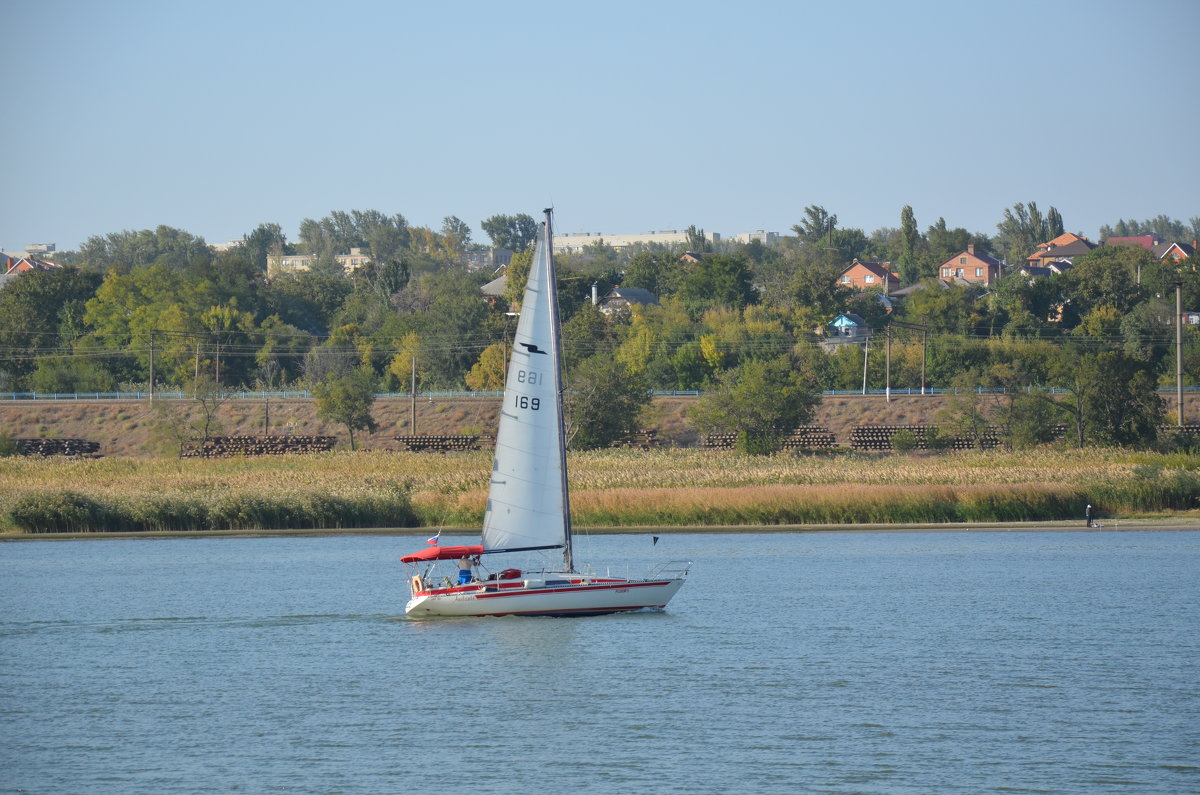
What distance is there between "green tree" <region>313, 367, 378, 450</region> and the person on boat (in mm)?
74192

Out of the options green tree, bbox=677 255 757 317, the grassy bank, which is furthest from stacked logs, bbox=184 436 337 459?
green tree, bbox=677 255 757 317

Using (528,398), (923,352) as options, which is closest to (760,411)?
(923,352)

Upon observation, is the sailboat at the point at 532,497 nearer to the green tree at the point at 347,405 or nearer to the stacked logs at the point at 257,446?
the stacked logs at the point at 257,446

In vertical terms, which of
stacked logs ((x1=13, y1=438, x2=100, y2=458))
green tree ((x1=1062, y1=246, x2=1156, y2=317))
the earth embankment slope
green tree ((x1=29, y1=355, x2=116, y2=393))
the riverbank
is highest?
green tree ((x1=1062, y1=246, x2=1156, y2=317))

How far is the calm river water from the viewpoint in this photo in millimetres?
24938

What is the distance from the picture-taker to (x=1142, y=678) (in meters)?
31.2

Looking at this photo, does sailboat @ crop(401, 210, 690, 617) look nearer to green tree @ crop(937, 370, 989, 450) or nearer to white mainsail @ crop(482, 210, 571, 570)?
white mainsail @ crop(482, 210, 571, 570)

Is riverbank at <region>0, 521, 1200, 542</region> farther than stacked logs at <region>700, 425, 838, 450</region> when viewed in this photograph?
No

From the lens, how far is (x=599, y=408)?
102438 millimetres

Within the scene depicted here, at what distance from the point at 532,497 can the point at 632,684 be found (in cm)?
752

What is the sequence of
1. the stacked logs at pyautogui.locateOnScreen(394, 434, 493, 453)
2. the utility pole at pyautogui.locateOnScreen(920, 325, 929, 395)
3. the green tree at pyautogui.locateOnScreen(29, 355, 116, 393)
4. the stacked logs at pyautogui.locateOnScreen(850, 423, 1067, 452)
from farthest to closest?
the green tree at pyautogui.locateOnScreen(29, 355, 116, 393)
the utility pole at pyautogui.locateOnScreen(920, 325, 929, 395)
the stacked logs at pyautogui.locateOnScreen(394, 434, 493, 453)
the stacked logs at pyautogui.locateOnScreen(850, 423, 1067, 452)

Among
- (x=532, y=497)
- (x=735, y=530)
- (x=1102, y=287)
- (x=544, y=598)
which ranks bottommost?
(x=735, y=530)

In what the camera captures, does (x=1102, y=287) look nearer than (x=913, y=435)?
No

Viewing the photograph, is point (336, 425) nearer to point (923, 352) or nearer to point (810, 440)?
point (810, 440)
